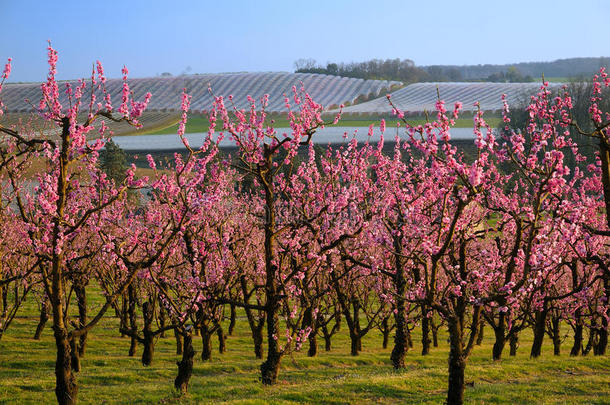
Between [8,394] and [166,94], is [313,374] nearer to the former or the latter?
[8,394]

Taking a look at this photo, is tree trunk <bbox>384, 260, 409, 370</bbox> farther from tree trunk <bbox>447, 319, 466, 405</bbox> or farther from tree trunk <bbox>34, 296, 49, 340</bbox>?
tree trunk <bbox>34, 296, 49, 340</bbox>

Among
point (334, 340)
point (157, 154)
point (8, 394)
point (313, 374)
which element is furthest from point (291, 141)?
point (157, 154)

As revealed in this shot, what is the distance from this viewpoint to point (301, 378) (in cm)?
1680

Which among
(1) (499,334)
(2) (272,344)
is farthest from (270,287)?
(1) (499,334)

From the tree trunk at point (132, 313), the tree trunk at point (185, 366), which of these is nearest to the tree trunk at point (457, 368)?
the tree trunk at point (185, 366)

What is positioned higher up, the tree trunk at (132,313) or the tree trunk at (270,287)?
the tree trunk at (270,287)

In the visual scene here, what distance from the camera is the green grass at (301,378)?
1363 cm

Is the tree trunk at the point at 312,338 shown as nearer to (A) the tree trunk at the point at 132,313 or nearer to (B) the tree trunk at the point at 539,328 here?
(A) the tree trunk at the point at 132,313

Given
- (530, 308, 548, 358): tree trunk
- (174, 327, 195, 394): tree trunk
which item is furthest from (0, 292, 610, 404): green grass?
(530, 308, 548, 358): tree trunk

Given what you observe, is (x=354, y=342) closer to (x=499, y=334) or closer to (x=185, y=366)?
(x=499, y=334)

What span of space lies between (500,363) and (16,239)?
19.4 metres

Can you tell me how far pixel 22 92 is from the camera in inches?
4198

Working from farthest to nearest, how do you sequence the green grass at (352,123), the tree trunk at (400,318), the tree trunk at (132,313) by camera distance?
the green grass at (352,123)
the tree trunk at (132,313)
the tree trunk at (400,318)

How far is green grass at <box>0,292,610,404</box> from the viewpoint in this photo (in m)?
13.6
